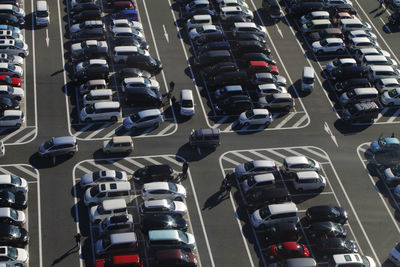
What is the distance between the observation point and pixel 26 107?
236ft

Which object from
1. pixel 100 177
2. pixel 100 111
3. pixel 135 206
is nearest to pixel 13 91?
pixel 100 111

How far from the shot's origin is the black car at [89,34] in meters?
82.6

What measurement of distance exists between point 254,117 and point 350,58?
21.7 meters

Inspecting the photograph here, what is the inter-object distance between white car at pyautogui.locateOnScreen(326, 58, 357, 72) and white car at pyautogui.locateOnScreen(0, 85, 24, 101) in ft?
137

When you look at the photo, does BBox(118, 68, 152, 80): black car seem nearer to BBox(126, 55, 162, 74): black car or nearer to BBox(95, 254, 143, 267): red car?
BBox(126, 55, 162, 74): black car

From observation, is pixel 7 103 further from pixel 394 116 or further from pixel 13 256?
pixel 394 116

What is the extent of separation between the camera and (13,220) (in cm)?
5706

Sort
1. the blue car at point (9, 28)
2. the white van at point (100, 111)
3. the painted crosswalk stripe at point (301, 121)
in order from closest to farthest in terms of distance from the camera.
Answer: the white van at point (100, 111) < the painted crosswalk stripe at point (301, 121) < the blue car at point (9, 28)

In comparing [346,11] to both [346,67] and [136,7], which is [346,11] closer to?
[346,67]

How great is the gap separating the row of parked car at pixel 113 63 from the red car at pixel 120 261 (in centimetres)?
1990

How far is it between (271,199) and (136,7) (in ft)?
144

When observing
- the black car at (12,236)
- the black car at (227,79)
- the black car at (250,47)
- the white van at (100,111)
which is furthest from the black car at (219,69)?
the black car at (12,236)

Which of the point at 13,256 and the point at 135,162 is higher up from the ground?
the point at 135,162

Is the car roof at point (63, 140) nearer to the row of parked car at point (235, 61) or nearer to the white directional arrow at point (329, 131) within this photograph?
the row of parked car at point (235, 61)
